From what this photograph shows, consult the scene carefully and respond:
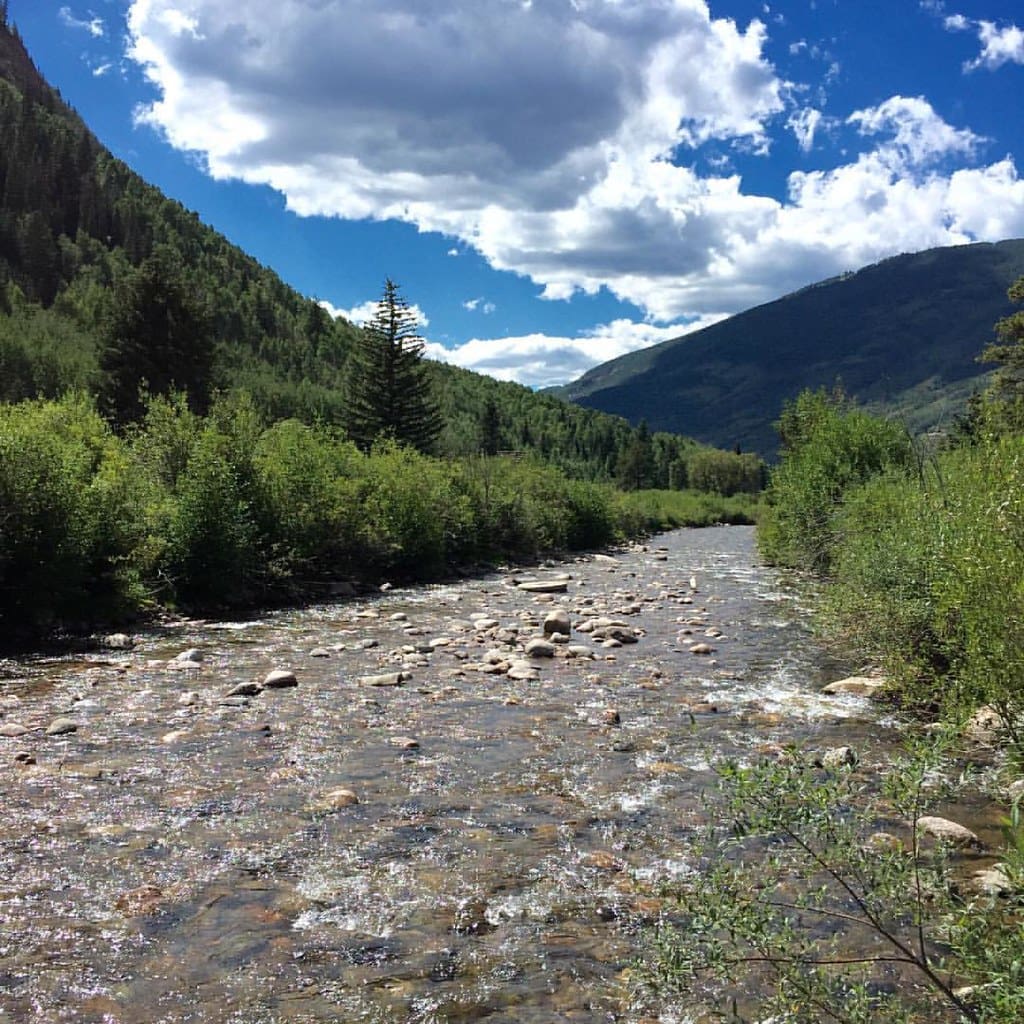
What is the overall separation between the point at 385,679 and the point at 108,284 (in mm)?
115103

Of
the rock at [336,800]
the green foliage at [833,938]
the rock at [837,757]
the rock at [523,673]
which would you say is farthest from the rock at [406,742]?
the green foliage at [833,938]

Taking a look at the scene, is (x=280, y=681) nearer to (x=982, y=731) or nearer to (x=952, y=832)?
(x=952, y=832)

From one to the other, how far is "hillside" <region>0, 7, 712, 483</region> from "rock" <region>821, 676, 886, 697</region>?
52868mm

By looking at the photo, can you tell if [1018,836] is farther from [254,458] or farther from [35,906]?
[254,458]

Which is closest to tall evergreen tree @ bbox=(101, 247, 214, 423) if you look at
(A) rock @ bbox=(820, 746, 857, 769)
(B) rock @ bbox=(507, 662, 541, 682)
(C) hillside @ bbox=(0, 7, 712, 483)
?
(C) hillside @ bbox=(0, 7, 712, 483)

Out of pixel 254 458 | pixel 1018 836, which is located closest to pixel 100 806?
pixel 1018 836

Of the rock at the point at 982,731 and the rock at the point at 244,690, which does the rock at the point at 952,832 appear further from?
the rock at the point at 244,690

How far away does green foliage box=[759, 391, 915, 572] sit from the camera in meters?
23.3

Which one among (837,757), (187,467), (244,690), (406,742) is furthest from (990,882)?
(187,467)

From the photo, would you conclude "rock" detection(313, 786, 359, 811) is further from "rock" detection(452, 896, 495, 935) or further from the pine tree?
the pine tree

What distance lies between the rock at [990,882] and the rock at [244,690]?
29.0ft

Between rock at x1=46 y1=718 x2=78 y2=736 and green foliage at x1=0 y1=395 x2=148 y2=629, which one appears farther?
green foliage at x1=0 y1=395 x2=148 y2=629

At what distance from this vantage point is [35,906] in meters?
5.11

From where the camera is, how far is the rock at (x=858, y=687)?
11188 millimetres
